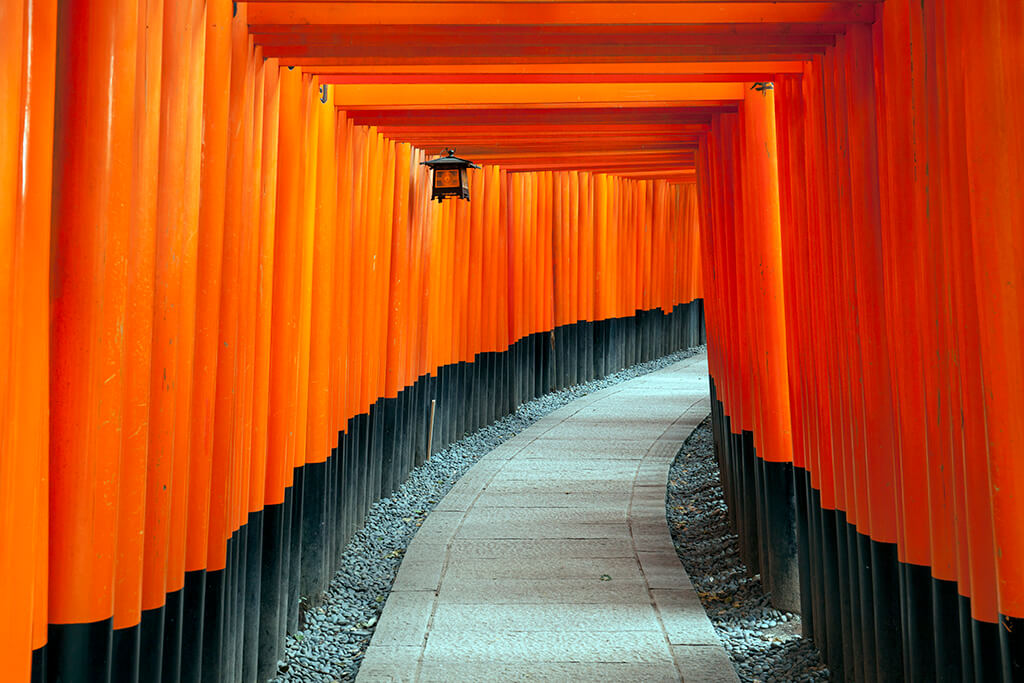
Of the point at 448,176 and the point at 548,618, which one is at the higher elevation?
the point at 448,176

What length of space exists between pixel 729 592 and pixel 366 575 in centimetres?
241

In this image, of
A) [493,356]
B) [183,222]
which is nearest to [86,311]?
[183,222]

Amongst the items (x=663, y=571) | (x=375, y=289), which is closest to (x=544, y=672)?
(x=663, y=571)

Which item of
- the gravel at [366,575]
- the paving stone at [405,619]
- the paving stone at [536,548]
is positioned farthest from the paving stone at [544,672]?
the paving stone at [536,548]

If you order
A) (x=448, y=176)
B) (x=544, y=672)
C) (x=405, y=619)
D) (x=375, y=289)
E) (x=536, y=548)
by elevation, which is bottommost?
(x=544, y=672)

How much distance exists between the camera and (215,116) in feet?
12.2

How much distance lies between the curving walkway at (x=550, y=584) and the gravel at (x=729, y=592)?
16 centimetres

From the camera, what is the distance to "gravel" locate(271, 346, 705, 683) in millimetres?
5062

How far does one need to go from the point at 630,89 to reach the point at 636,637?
329 cm

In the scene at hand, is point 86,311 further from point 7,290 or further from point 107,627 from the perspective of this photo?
point 107,627

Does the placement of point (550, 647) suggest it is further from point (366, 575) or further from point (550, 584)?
point (366, 575)

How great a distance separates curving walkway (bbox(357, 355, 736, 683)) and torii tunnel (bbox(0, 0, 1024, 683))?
62cm

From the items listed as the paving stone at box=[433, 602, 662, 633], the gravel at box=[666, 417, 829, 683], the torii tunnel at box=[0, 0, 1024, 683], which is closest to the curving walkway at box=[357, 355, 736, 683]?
the paving stone at box=[433, 602, 662, 633]

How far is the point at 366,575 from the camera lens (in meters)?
6.54
